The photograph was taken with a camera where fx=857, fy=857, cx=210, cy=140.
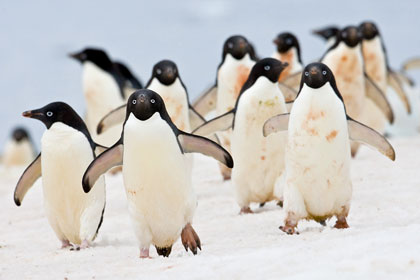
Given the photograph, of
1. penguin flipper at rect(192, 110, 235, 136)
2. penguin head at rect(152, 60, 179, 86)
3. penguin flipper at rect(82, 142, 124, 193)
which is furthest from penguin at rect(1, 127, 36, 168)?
penguin flipper at rect(82, 142, 124, 193)

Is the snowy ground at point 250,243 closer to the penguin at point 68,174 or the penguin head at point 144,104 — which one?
the penguin at point 68,174

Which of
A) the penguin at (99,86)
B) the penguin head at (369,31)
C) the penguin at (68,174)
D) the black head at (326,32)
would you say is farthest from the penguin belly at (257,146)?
the black head at (326,32)

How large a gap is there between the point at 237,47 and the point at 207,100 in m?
0.88

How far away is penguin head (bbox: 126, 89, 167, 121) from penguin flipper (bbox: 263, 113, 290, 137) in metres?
1.03

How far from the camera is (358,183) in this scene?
7.86m

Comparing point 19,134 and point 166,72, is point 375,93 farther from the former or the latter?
point 19,134

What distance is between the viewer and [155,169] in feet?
17.0

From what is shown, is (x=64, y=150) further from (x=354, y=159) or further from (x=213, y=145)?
(x=354, y=159)

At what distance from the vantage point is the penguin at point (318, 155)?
5543 millimetres

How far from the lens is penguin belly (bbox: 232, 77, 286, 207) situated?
6727 mm

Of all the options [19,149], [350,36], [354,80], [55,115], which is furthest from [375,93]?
[19,149]

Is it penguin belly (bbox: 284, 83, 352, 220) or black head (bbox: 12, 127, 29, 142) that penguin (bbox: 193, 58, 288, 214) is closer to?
penguin belly (bbox: 284, 83, 352, 220)

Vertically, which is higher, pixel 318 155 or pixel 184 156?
pixel 184 156

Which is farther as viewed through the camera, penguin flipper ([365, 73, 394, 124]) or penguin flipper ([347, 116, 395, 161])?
penguin flipper ([365, 73, 394, 124])
